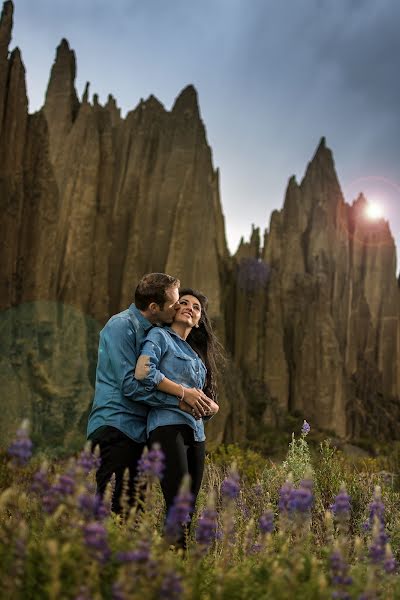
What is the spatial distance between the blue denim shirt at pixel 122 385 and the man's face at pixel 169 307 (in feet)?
0.62

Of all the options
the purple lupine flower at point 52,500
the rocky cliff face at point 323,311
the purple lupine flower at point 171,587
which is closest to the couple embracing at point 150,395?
the purple lupine flower at point 52,500

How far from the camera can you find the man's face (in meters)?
4.45

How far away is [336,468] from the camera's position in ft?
28.3

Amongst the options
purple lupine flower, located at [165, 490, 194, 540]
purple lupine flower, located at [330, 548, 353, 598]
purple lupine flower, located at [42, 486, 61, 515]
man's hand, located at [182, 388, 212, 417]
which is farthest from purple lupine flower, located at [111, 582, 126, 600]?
man's hand, located at [182, 388, 212, 417]

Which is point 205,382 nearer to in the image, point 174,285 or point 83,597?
point 174,285

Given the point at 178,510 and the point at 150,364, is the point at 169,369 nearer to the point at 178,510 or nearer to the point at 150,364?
the point at 150,364

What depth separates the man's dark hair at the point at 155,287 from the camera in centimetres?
443

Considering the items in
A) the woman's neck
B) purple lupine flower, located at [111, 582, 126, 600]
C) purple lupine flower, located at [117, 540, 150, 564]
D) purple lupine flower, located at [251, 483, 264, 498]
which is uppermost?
the woman's neck

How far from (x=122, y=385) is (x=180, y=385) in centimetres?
39

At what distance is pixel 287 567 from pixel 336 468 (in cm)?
616

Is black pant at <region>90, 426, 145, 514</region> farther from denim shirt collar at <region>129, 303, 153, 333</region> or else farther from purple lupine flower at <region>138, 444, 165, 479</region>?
purple lupine flower at <region>138, 444, 165, 479</region>

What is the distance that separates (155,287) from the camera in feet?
14.6

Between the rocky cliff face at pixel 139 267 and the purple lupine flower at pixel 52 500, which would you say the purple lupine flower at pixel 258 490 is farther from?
the rocky cliff face at pixel 139 267

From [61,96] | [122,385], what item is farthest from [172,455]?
[61,96]
